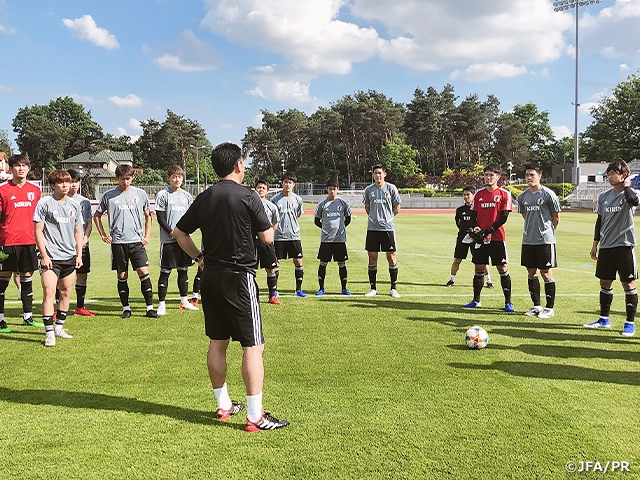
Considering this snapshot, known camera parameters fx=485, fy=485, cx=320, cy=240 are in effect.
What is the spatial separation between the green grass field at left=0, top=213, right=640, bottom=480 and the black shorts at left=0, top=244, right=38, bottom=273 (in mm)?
912

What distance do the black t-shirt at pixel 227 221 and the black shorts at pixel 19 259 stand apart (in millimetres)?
4323

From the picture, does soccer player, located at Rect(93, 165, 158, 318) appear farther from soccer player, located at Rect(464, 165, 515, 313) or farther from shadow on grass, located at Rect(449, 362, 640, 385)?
soccer player, located at Rect(464, 165, 515, 313)

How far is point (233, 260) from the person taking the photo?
12.2ft

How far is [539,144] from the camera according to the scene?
99688mm

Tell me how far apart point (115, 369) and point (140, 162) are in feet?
291

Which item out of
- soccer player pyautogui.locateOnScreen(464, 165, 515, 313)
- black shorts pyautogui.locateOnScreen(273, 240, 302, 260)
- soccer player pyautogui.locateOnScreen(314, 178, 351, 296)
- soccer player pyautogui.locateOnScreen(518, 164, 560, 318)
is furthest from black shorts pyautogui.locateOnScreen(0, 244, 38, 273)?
soccer player pyautogui.locateOnScreen(518, 164, 560, 318)

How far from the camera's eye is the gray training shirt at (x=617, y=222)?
6320mm

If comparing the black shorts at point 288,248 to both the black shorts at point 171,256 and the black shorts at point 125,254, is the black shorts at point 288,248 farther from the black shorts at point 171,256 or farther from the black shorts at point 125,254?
the black shorts at point 125,254

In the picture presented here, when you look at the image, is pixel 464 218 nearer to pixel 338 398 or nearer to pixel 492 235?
pixel 492 235

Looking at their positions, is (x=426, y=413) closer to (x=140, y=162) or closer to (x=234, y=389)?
(x=234, y=389)

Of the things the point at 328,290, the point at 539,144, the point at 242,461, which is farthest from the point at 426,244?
the point at 539,144

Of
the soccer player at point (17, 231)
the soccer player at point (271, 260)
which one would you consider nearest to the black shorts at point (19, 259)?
the soccer player at point (17, 231)

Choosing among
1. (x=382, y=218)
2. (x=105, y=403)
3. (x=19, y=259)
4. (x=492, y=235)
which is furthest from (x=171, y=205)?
(x=492, y=235)

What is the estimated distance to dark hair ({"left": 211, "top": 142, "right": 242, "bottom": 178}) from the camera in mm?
3670
